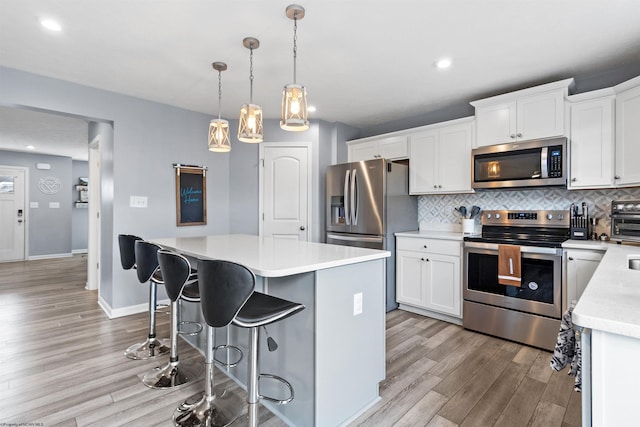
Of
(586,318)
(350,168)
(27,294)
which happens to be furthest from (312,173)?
(27,294)

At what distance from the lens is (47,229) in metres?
7.43

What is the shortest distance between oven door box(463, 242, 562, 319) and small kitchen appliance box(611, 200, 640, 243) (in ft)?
1.32

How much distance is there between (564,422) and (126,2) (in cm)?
357

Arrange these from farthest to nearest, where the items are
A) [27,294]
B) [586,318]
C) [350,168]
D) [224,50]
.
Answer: [27,294] → [350,168] → [224,50] → [586,318]

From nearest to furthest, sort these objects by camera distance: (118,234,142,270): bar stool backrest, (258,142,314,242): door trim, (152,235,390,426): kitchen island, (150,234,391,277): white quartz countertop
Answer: (150,234,391,277): white quartz countertop, (152,235,390,426): kitchen island, (118,234,142,270): bar stool backrest, (258,142,314,242): door trim

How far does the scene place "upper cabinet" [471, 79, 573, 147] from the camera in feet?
9.29

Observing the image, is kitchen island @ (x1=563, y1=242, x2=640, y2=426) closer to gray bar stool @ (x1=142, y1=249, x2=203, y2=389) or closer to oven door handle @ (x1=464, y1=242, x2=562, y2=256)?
gray bar stool @ (x1=142, y1=249, x2=203, y2=389)

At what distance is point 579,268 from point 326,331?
222cm

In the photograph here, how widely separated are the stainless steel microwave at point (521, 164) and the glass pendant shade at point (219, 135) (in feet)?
8.15

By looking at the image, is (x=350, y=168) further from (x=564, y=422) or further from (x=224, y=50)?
(x=564, y=422)

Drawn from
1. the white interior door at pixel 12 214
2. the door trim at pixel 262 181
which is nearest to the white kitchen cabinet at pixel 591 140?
the door trim at pixel 262 181

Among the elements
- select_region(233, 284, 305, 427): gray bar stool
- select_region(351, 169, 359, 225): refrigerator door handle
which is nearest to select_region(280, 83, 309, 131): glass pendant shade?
select_region(233, 284, 305, 427): gray bar stool

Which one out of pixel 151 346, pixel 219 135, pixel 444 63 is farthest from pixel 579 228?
pixel 151 346

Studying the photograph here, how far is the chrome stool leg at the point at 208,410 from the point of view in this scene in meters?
1.76
